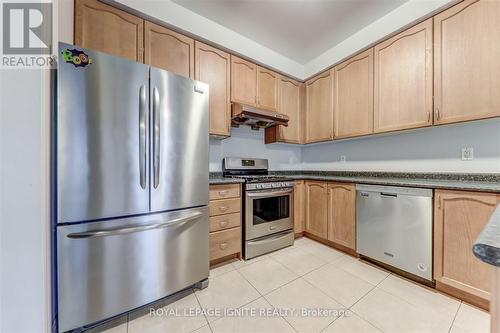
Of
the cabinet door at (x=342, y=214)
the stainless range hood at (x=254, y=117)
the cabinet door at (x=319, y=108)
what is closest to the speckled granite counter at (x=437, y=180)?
the cabinet door at (x=342, y=214)

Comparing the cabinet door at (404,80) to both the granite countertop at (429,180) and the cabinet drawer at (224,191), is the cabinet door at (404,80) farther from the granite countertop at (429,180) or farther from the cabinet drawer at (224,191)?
the cabinet drawer at (224,191)

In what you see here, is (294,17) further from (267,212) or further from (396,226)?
(396,226)

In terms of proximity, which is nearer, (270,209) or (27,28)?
(27,28)

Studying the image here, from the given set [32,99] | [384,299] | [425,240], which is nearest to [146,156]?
[32,99]

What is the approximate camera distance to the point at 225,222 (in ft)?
6.61

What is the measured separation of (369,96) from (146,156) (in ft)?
8.00

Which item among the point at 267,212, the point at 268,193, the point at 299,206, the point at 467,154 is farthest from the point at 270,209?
the point at 467,154

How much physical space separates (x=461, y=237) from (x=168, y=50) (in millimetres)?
2982

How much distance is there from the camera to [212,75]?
2.19 metres

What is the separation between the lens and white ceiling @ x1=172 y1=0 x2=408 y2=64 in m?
1.93

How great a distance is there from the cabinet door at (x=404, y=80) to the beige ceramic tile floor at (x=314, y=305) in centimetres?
151

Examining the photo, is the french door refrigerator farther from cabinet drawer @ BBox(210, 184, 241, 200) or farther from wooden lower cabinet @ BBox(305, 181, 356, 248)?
wooden lower cabinet @ BBox(305, 181, 356, 248)

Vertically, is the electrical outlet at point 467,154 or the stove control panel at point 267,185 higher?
the electrical outlet at point 467,154

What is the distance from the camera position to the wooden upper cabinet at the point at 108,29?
1.54m
